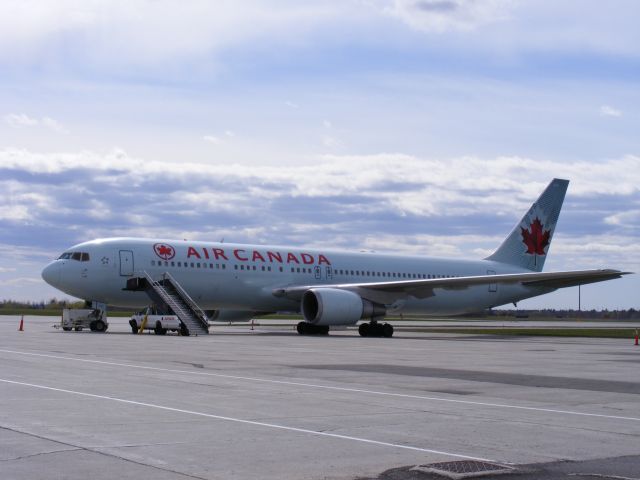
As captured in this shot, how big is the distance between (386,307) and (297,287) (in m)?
4.23

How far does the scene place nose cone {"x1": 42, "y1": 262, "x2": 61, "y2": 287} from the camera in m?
36.0

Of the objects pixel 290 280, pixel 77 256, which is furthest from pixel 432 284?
pixel 77 256

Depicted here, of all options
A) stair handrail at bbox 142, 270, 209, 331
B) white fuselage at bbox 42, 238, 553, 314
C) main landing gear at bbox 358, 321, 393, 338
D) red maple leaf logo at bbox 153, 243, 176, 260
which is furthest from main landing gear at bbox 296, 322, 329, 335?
red maple leaf logo at bbox 153, 243, 176, 260

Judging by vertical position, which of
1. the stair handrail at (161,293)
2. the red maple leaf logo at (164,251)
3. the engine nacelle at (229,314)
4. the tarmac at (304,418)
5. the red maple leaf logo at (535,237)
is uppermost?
the red maple leaf logo at (535,237)

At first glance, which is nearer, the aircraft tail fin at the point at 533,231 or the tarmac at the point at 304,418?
the tarmac at the point at 304,418

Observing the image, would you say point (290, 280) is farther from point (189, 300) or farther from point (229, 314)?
point (189, 300)

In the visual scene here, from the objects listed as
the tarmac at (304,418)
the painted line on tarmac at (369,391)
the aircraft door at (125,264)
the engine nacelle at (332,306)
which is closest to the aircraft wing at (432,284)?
the engine nacelle at (332,306)

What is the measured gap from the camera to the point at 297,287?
4019 cm

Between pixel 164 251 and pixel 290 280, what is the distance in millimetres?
6270

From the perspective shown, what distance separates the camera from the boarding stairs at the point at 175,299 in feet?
114

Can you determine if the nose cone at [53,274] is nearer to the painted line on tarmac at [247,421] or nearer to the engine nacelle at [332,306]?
the engine nacelle at [332,306]

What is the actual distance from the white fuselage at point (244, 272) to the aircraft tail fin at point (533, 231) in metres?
1.98

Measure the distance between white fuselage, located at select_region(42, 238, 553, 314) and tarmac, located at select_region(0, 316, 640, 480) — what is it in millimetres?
16194

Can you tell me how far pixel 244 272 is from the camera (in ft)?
129
